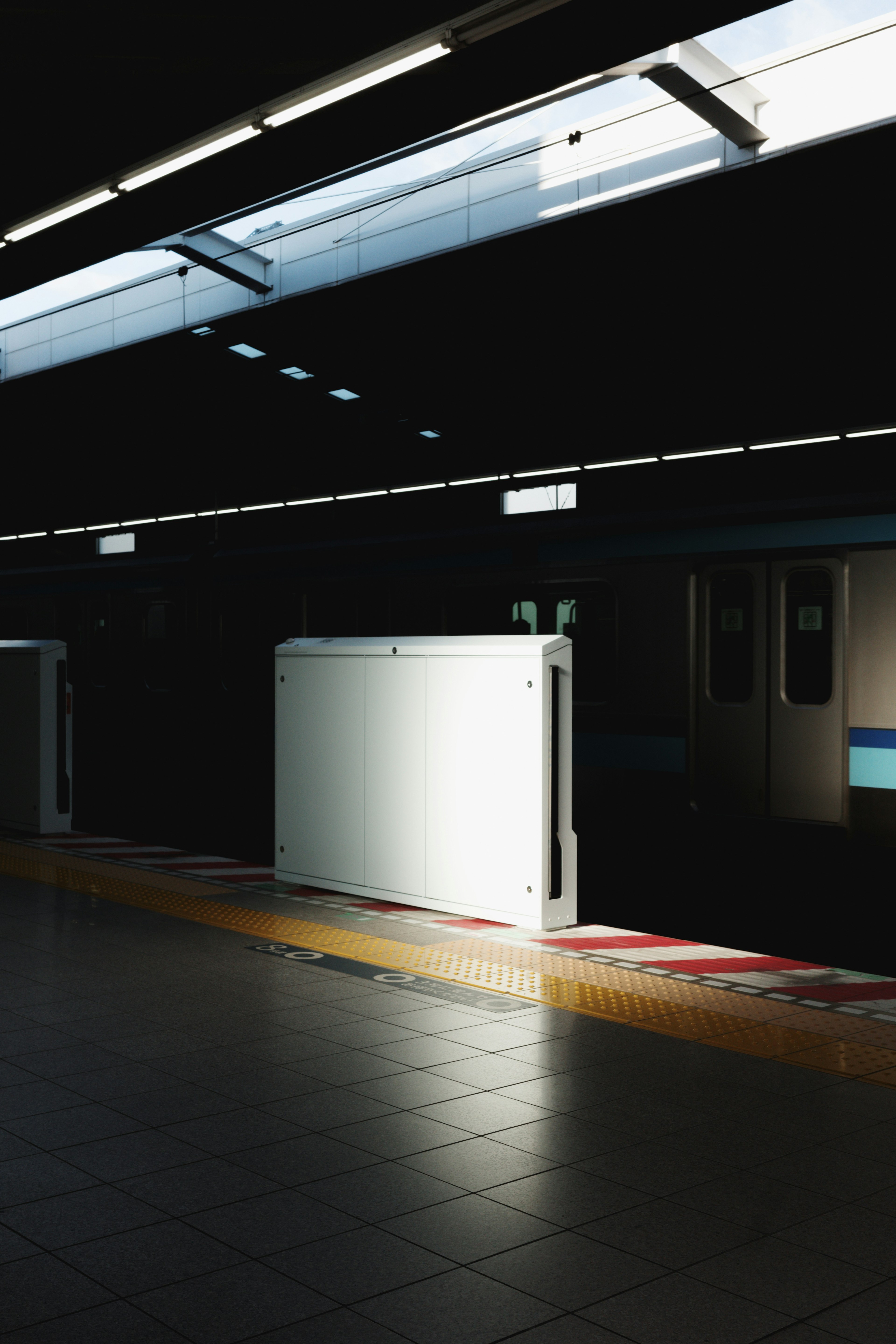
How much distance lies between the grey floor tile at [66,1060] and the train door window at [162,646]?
10.2 meters

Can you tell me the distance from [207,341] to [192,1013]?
9487mm

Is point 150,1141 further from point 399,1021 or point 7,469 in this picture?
point 7,469

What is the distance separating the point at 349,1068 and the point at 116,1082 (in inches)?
32.9

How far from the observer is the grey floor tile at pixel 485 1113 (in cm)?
396

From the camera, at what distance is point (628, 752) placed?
948cm

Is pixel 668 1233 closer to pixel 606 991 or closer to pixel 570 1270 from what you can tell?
pixel 570 1270

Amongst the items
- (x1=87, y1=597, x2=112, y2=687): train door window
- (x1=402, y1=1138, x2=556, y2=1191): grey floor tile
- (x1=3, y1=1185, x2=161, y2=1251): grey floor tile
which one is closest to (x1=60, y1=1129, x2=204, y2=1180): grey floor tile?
(x1=3, y1=1185, x2=161, y2=1251): grey floor tile

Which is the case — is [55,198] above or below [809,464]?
above

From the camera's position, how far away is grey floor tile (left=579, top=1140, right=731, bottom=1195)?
3.52 m

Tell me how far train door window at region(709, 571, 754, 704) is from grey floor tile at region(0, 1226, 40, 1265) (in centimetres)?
681

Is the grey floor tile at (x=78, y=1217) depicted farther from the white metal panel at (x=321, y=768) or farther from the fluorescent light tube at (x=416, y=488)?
the fluorescent light tube at (x=416, y=488)

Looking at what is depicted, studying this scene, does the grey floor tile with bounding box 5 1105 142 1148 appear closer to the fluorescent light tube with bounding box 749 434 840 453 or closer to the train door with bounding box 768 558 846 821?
the train door with bounding box 768 558 846 821

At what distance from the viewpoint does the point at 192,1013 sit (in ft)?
17.1

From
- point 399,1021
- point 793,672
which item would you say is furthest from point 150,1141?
point 793,672
